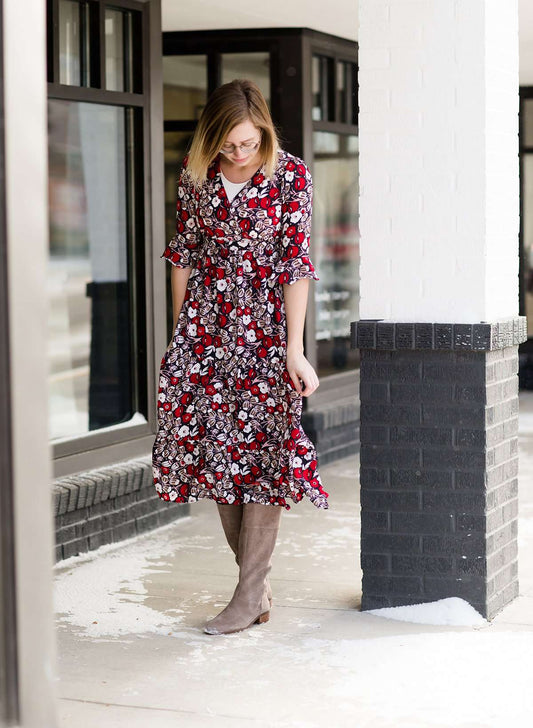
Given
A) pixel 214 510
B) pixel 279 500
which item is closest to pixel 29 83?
pixel 279 500

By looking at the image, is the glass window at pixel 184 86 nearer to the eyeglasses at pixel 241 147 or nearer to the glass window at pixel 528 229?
the eyeglasses at pixel 241 147

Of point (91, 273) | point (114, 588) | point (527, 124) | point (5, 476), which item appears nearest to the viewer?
point (5, 476)

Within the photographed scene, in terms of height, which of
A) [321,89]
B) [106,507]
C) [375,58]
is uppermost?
[321,89]

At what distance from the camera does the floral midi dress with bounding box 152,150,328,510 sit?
12.8 feet

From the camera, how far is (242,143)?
3820 millimetres

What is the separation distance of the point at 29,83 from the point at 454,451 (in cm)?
239

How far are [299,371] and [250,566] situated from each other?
661 millimetres

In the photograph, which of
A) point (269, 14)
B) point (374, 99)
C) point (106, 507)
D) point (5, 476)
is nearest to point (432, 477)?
point (374, 99)

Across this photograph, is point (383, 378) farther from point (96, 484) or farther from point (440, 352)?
point (96, 484)

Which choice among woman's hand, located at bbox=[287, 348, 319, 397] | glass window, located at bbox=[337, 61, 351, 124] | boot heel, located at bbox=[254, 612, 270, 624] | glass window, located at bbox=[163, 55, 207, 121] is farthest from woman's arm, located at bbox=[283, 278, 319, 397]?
glass window, located at bbox=[337, 61, 351, 124]

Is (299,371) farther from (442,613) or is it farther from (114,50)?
(114,50)

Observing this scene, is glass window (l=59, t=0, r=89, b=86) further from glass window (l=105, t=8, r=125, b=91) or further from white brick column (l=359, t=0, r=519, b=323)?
white brick column (l=359, t=0, r=519, b=323)

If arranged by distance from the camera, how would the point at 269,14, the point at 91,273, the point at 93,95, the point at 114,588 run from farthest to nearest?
the point at 269,14 < the point at 91,273 < the point at 93,95 < the point at 114,588

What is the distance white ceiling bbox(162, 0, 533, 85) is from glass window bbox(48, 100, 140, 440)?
120cm
